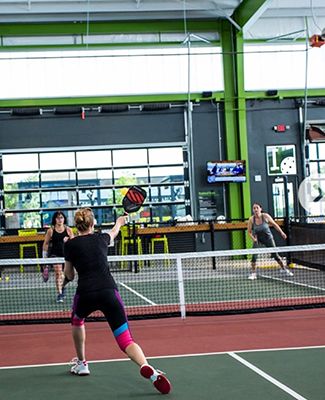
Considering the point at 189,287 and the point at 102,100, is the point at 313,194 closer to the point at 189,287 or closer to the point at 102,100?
the point at 102,100

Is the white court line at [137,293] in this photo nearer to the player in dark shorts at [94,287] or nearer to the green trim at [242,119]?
the player in dark shorts at [94,287]

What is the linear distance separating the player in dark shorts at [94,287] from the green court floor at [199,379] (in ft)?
1.15

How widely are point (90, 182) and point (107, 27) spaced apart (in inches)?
203

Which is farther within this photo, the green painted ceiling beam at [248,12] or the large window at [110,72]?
the large window at [110,72]

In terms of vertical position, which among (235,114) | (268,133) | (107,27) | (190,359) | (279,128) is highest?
(107,27)

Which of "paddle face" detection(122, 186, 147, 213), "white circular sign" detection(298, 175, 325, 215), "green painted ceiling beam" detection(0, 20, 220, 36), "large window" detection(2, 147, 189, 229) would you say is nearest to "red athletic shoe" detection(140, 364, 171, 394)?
"paddle face" detection(122, 186, 147, 213)

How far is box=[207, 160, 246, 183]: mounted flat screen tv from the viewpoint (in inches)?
822

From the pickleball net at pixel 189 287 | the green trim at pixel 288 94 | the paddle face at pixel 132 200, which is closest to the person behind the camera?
the paddle face at pixel 132 200

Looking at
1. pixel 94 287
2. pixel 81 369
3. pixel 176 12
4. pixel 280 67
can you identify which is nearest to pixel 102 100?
pixel 176 12

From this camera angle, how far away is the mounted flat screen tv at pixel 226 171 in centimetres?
2089

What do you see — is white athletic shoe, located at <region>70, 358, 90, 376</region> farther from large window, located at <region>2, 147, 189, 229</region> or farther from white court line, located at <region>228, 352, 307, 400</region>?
large window, located at <region>2, 147, 189, 229</region>

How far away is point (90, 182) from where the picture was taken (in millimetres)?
21078

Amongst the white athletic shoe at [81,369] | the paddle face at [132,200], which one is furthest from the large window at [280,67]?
the white athletic shoe at [81,369]

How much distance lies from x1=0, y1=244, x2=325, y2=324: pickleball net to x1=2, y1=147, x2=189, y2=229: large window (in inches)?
122
